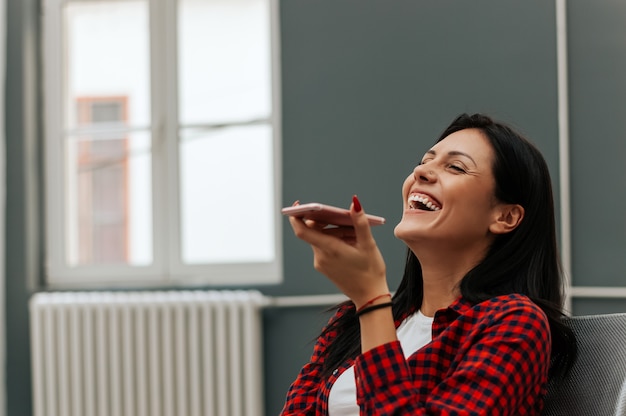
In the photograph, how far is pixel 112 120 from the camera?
3.95m

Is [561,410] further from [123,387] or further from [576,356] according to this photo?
[123,387]

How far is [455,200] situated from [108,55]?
275cm

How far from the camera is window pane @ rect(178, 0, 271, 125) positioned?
12.5 ft

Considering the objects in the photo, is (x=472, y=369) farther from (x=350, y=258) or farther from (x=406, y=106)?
(x=406, y=106)

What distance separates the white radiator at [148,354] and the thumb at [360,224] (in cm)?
224

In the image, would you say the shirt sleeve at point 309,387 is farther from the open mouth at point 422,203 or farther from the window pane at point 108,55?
the window pane at point 108,55

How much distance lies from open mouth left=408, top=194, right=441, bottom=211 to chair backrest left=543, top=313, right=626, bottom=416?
0.29m

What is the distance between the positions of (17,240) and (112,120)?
0.65 m

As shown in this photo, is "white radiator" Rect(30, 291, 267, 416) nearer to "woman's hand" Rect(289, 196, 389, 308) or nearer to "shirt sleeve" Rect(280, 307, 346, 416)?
"shirt sleeve" Rect(280, 307, 346, 416)

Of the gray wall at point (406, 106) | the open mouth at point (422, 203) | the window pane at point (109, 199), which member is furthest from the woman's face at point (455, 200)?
the window pane at point (109, 199)

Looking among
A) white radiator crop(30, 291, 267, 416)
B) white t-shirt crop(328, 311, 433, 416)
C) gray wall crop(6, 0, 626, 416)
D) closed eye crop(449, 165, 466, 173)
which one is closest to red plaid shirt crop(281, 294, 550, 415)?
white t-shirt crop(328, 311, 433, 416)

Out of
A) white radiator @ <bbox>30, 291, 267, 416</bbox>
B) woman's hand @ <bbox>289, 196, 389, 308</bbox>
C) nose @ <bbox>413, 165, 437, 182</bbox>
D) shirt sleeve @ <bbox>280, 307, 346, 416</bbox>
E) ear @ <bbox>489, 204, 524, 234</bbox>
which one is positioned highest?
nose @ <bbox>413, 165, 437, 182</bbox>

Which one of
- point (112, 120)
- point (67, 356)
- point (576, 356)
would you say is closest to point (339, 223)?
point (576, 356)

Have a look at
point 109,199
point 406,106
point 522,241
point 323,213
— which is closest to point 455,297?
point 522,241
